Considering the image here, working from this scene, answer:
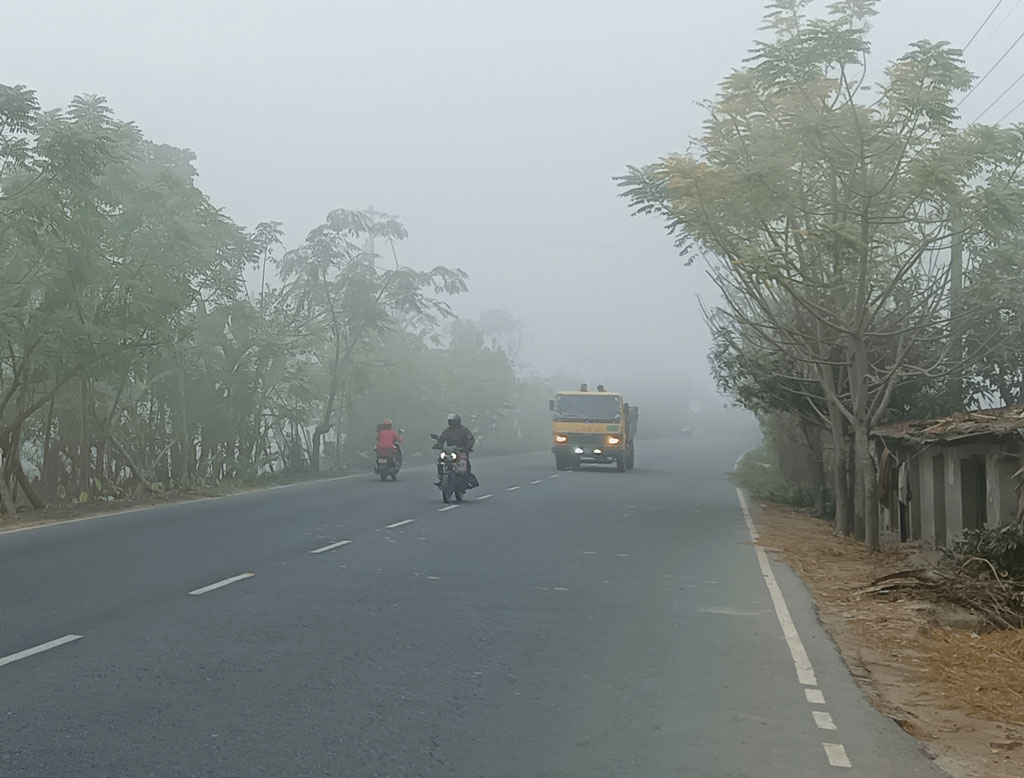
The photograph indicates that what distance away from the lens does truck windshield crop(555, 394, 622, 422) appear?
139 ft

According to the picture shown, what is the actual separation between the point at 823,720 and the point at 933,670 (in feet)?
8.09

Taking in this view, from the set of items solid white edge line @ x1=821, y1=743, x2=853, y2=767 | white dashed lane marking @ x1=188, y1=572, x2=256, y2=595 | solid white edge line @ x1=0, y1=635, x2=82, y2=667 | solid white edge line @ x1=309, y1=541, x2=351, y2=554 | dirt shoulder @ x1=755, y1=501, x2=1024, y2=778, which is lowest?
dirt shoulder @ x1=755, y1=501, x2=1024, y2=778

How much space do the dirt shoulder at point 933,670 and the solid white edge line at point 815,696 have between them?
352mm

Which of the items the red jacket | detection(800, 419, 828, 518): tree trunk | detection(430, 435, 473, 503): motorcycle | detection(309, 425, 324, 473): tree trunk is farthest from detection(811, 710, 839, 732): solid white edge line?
detection(309, 425, 324, 473): tree trunk

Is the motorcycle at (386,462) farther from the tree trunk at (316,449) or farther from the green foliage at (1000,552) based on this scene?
the green foliage at (1000,552)

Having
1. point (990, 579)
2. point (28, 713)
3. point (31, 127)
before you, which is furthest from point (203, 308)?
point (28, 713)

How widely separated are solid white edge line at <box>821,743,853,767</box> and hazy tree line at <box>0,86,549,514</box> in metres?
17.4

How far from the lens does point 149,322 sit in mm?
23875

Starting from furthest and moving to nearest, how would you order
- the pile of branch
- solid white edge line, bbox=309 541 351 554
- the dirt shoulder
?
solid white edge line, bbox=309 541 351 554 → the pile of branch → the dirt shoulder

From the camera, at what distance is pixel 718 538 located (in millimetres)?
18969

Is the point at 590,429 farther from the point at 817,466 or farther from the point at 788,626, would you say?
the point at 788,626

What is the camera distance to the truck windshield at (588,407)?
139 ft

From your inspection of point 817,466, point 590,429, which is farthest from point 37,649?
point 590,429

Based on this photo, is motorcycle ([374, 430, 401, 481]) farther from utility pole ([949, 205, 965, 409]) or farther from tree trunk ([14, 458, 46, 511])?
utility pole ([949, 205, 965, 409])
